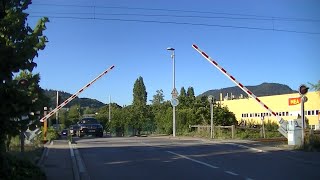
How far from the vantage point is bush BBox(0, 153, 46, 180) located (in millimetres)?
9867

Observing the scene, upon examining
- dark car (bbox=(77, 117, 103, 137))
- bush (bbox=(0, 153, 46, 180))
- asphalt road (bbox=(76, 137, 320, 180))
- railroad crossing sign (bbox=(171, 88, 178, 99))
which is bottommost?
asphalt road (bbox=(76, 137, 320, 180))

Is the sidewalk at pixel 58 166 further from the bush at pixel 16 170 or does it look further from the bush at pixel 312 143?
the bush at pixel 312 143

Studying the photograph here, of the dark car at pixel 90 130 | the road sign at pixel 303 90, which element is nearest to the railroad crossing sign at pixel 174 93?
the dark car at pixel 90 130

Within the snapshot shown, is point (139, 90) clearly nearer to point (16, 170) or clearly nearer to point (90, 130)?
point (90, 130)

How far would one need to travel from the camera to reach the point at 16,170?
10672 mm

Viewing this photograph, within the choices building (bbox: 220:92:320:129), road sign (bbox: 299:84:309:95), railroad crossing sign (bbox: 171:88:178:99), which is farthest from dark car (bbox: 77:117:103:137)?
road sign (bbox: 299:84:309:95)

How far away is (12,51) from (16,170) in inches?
115

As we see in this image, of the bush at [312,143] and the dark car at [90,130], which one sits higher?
the dark car at [90,130]

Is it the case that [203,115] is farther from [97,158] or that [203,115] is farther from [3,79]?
[3,79]

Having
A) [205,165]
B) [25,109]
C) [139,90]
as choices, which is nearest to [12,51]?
[25,109]

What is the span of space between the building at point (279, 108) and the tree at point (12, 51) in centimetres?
4112

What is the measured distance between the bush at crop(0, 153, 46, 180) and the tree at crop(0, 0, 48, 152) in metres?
0.34

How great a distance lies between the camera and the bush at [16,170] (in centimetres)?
987

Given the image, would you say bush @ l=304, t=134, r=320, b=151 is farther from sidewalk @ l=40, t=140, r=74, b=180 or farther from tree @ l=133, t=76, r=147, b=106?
tree @ l=133, t=76, r=147, b=106
